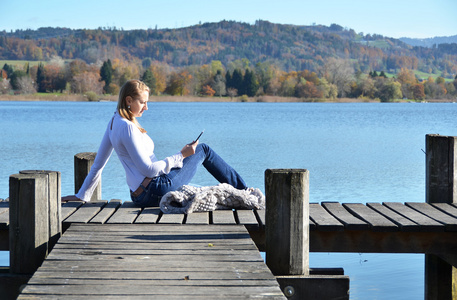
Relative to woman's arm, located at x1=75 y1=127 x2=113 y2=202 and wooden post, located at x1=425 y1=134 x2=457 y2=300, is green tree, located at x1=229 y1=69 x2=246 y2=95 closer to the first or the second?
wooden post, located at x1=425 y1=134 x2=457 y2=300

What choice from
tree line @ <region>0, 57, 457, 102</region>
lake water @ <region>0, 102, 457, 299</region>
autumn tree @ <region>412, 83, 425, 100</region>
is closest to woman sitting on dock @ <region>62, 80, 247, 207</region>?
lake water @ <region>0, 102, 457, 299</region>

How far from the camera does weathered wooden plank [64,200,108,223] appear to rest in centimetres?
449

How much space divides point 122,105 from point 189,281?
2.01m

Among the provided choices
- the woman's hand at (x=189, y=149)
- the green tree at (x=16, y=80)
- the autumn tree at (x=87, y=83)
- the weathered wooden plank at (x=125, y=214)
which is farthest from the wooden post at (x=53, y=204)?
the green tree at (x=16, y=80)

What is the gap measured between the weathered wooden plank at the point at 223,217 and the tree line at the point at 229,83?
280 feet

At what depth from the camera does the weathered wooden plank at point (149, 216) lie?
176 inches

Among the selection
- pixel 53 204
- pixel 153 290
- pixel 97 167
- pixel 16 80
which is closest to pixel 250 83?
pixel 16 80

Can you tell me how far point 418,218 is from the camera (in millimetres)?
4570

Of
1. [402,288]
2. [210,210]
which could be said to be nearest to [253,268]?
[210,210]

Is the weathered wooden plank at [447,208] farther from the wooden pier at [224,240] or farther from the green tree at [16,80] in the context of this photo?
the green tree at [16,80]

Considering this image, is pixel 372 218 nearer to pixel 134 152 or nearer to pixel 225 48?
pixel 134 152

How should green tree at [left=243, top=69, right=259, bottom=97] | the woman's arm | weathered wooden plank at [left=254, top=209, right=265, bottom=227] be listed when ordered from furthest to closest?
green tree at [left=243, top=69, right=259, bottom=97] < the woman's arm < weathered wooden plank at [left=254, top=209, right=265, bottom=227]

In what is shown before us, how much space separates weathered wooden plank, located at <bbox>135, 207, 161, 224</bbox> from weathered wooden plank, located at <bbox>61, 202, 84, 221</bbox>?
53cm

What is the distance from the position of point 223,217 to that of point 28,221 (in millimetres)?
1373
